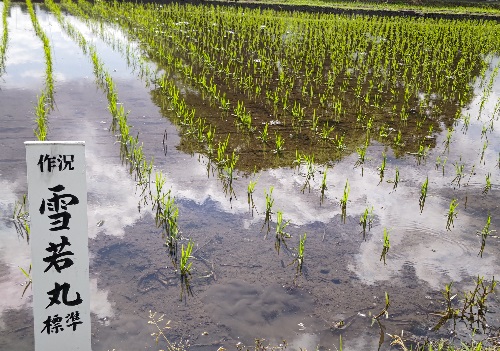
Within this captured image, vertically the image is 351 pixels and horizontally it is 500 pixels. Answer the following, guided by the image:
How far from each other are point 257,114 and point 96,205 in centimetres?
334

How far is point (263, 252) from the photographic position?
386cm

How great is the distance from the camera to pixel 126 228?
4078mm

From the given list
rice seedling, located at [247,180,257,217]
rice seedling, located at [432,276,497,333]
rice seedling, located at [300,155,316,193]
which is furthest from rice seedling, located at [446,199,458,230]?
rice seedling, located at [247,180,257,217]

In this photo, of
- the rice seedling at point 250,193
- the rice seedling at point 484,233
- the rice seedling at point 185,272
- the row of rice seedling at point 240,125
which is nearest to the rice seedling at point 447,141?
the row of rice seedling at point 240,125

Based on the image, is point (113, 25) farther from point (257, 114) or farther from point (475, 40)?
point (475, 40)

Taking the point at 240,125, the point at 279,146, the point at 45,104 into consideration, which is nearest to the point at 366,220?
the point at 279,146

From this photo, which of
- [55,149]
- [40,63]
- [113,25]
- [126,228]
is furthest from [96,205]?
[113,25]

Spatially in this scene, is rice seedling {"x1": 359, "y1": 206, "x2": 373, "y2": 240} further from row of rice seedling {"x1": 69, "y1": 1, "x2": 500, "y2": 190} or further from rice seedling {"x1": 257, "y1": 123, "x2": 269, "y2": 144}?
rice seedling {"x1": 257, "y1": 123, "x2": 269, "y2": 144}

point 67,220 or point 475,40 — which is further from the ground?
point 475,40

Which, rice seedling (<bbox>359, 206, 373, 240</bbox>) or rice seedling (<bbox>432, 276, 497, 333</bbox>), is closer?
rice seedling (<bbox>432, 276, 497, 333</bbox>)

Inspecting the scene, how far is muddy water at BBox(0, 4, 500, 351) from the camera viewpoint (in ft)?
10.1

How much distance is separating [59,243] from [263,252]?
1.89m

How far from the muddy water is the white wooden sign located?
571 mm

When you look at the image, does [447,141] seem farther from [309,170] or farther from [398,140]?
[309,170]
